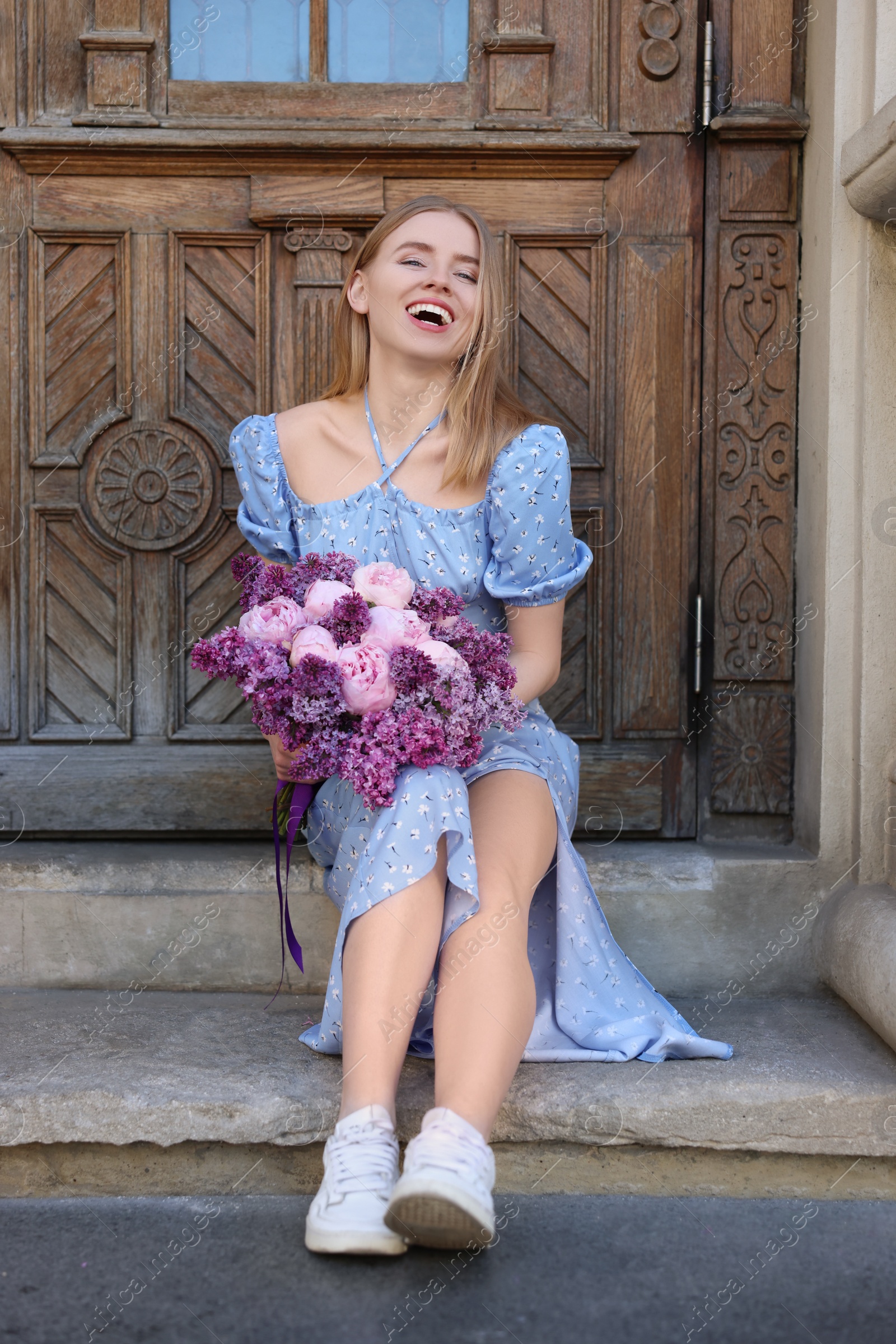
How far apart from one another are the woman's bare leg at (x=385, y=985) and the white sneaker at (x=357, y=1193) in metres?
0.05

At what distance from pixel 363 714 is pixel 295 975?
3.08ft

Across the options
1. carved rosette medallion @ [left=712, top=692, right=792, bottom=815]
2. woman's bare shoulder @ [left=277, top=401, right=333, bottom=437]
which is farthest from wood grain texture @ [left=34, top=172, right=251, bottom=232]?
carved rosette medallion @ [left=712, top=692, right=792, bottom=815]

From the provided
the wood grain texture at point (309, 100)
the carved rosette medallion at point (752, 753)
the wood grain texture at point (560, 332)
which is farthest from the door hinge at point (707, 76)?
the carved rosette medallion at point (752, 753)

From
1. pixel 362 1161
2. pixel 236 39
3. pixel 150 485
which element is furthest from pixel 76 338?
pixel 362 1161

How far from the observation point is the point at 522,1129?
2.12m

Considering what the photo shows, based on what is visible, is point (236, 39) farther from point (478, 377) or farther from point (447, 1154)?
point (447, 1154)

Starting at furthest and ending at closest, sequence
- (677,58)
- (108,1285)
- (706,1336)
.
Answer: (677,58) → (108,1285) → (706,1336)

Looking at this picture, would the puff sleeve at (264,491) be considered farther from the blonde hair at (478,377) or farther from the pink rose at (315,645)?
the pink rose at (315,645)

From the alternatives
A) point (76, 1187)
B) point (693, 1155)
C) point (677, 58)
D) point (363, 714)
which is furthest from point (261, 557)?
point (677, 58)

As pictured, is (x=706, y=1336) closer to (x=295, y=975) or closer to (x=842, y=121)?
(x=295, y=975)

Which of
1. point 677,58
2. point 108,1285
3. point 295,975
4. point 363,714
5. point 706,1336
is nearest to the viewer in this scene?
point 706,1336

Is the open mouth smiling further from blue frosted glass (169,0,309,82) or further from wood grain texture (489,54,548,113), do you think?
blue frosted glass (169,0,309,82)

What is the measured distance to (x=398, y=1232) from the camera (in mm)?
1723

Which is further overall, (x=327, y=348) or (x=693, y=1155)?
(x=327, y=348)
